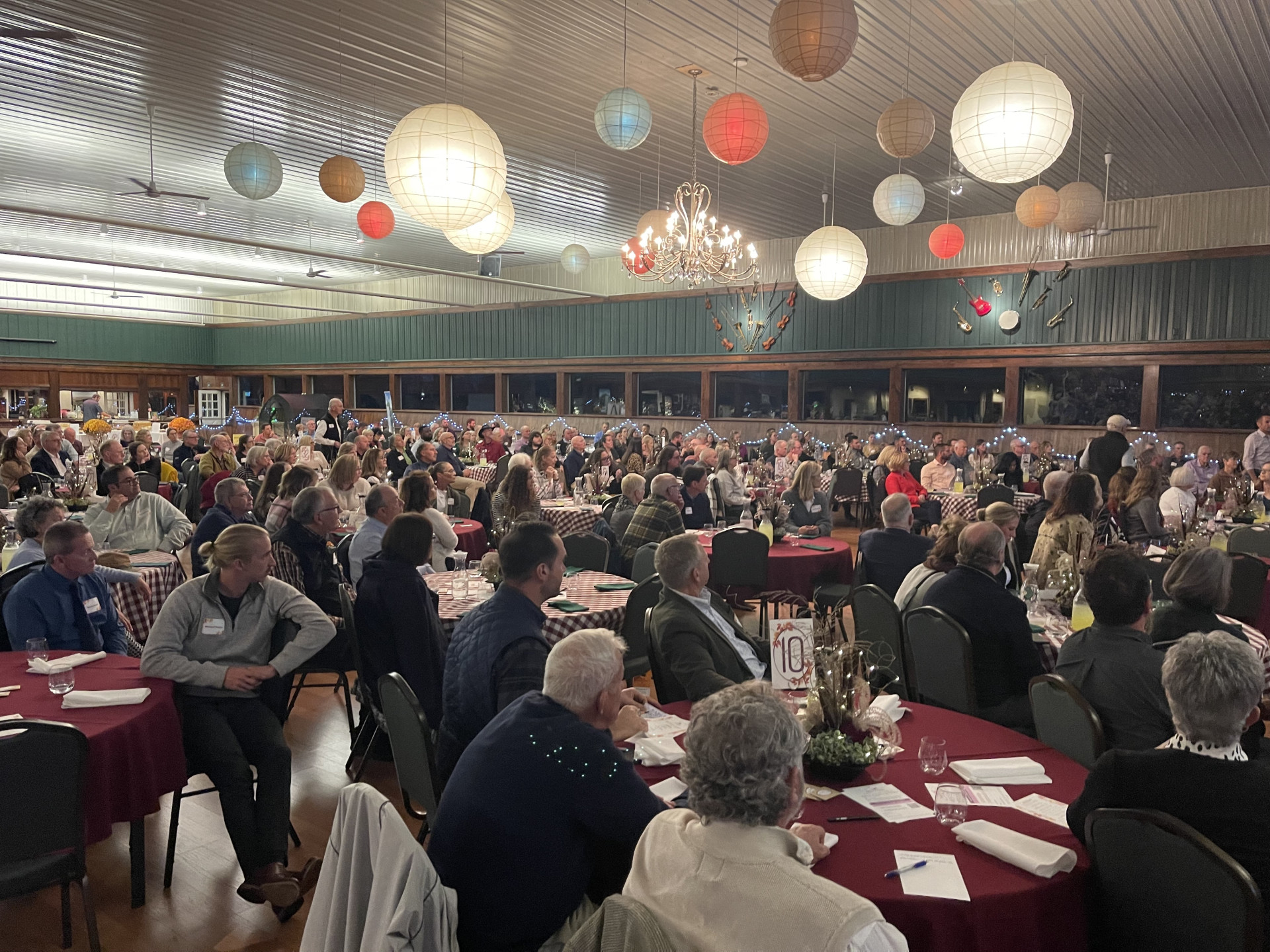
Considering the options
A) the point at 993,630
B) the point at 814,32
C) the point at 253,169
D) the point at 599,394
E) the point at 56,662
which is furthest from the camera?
the point at 599,394

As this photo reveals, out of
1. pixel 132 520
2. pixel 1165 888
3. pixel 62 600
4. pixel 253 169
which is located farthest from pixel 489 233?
pixel 1165 888

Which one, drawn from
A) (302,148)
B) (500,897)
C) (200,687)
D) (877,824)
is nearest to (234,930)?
(200,687)

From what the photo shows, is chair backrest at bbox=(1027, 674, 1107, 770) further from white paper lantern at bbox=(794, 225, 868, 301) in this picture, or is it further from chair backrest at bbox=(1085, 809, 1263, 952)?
white paper lantern at bbox=(794, 225, 868, 301)

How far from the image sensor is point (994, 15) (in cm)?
674

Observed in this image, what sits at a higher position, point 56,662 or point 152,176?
point 152,176

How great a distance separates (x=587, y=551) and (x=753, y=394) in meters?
12.4

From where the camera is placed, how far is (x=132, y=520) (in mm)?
6137

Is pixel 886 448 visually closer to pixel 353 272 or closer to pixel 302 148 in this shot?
pixel 302 148

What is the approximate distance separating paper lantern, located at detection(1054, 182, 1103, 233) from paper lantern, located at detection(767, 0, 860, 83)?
4786 millimetres

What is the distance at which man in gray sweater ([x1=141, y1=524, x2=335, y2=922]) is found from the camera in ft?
10.7

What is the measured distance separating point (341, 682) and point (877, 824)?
3.76 meters

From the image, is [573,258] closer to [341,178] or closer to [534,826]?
[341,178]

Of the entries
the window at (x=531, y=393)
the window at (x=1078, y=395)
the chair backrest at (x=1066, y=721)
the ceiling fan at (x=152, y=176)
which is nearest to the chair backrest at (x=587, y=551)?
the chair backrest at (x=1066, y=721)

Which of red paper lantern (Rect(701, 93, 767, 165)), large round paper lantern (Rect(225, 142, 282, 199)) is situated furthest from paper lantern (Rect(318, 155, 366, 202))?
red paper lantern (Rect(701, 93, 767, 165))
